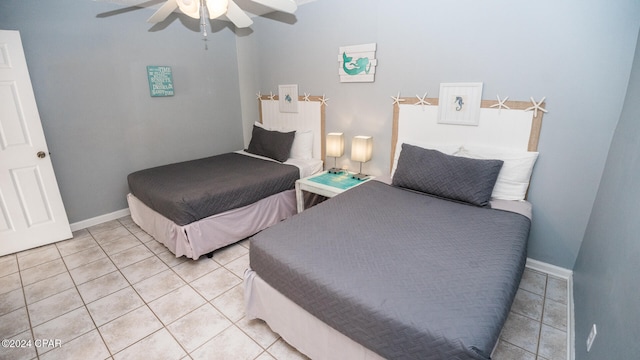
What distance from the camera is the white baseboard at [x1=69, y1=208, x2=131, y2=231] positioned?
317 centimetres

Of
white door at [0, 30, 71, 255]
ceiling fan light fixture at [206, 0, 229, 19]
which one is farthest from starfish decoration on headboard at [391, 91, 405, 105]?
white door at [0, 30, 71, 255]

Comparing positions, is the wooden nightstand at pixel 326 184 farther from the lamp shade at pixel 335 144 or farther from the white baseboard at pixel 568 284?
the white baseboard at pixel 568 284

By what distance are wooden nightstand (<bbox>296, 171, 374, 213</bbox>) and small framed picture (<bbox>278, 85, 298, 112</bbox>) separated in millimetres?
1053

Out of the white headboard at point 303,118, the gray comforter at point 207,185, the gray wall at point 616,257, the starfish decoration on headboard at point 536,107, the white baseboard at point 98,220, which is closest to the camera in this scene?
the gray wall at point 616,257

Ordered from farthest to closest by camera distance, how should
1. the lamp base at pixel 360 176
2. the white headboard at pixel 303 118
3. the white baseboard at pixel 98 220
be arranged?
the white headboard at pixel 303 118 < the white baseboard at pixel 98 220 < the lamp base at pixel 360 176

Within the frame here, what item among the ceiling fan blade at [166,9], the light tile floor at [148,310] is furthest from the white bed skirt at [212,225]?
the ceiling fan blade at [166,9]

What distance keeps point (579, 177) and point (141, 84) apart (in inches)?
166

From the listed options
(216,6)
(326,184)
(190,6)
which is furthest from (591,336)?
(190,6)

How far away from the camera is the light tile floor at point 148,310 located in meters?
1.71

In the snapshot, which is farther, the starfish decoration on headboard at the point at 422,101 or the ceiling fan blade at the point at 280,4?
the starfish decoration on headboard at the point at 422,101

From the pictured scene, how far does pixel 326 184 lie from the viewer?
2.91 m

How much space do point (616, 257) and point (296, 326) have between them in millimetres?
1567

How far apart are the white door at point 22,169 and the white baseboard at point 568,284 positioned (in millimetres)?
4206

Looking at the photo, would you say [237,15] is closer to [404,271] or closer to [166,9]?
[166,9]
